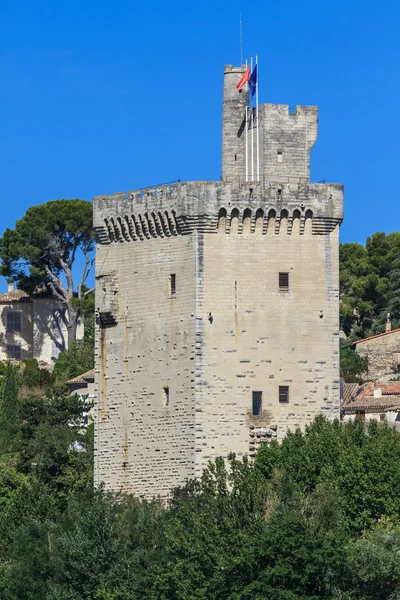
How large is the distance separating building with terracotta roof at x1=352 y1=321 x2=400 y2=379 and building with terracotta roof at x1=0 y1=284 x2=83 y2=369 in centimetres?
1584

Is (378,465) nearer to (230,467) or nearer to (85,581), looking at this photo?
(230,467)

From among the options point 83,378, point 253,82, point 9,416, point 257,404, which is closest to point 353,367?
point 83,378

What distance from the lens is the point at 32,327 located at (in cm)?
9800

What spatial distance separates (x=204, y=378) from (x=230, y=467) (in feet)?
7.46

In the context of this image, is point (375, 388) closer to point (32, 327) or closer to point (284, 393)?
point (284, 393)

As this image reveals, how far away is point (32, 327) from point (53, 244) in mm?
6531

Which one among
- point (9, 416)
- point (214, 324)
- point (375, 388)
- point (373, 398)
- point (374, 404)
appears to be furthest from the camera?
point (9, 416)

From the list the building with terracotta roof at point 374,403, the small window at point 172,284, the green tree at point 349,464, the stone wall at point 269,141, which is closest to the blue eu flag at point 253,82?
the stone wall at point 269,141

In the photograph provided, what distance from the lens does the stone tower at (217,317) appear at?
5497 cm

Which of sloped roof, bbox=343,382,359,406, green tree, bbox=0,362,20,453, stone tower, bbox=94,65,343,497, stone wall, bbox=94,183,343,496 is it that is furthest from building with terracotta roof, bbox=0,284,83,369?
stone wall, bbox=94,183,343,496

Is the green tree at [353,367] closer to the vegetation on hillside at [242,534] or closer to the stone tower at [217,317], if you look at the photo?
the vegetation on hillside at [242,534]

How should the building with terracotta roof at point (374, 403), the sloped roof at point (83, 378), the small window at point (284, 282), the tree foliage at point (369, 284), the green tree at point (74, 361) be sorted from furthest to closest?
the tree foliage at point (369, 284)
the green tree at point (74, 361)
the sloped roof at point (83, 378)
the building with terracotta roof at point (374, 403)
the small window at point (284, 282)

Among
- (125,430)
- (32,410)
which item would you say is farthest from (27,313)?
(125,430)

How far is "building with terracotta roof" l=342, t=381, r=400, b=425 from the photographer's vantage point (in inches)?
2662
